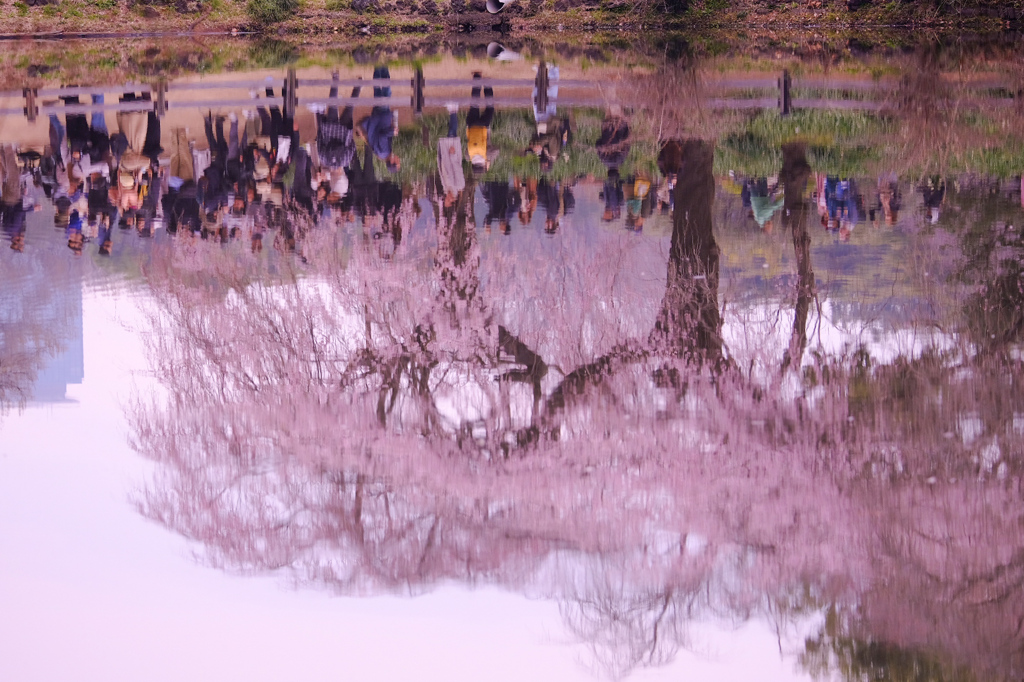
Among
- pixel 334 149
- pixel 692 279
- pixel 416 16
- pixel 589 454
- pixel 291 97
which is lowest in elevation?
pixel 589 454

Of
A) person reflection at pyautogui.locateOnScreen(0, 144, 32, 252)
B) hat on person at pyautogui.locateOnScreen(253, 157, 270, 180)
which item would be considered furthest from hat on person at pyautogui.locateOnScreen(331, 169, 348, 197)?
person reflection at pyautogui.locateOnScreen(0, 144, 32, 252)

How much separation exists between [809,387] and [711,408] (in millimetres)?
677

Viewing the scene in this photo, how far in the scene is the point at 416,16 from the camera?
25.5 meters

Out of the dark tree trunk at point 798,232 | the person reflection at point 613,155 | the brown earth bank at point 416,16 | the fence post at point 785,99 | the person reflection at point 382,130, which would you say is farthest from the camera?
the brown earth bank at point 416,16

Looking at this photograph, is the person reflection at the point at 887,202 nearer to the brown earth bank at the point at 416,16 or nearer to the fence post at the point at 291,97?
the fence post at the point at 291,97

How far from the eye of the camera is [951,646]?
439cm

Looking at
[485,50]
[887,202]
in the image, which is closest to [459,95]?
[485,50]

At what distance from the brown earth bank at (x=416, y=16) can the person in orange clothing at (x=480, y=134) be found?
36.6 feet

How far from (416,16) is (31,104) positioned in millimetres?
13287

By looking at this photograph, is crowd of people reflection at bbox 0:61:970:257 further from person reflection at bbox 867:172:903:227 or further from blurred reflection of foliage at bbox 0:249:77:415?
blurred reflection of foliage at bbox 0:249:77:415

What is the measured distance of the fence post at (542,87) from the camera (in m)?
14.0

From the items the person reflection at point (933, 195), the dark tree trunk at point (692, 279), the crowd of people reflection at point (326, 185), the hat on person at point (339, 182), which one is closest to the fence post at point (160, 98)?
the crowd of people reflection at point (326, 185)

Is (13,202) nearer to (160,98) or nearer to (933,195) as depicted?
(160,98)

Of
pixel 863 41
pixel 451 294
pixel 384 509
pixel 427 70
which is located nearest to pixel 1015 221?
pixel 451 294
